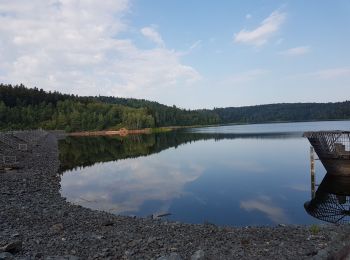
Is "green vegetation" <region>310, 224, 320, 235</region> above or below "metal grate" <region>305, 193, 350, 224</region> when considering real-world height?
above

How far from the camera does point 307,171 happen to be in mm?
47031

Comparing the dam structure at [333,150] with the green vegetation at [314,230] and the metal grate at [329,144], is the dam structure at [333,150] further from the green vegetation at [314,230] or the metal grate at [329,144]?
the green vegetation at [314,230]

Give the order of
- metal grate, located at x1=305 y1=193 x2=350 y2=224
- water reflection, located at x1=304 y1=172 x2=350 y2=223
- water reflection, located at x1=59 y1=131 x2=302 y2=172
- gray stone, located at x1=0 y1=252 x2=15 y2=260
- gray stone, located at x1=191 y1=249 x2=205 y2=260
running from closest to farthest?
gray stone, located at x1=0 y1=252 x2=15 y2=260 < gray stone, located at x1=191 y1=249 x2=205 y2=260 < metal grate, located at x1=305 y1=193 x2=350 y2=224 < water reflection, located at x1=304 y1=172 x2=350 y2=223 < water reflection, located at x1=59 y1=131 x2=302 y2=172

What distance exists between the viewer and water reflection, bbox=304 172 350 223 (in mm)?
25922

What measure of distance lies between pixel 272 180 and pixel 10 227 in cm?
3189

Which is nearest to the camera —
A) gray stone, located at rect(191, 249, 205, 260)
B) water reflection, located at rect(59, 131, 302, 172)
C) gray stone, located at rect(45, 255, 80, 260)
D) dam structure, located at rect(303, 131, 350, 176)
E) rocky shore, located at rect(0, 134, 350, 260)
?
gray stone, located at rect(45, 255, 80, 260)

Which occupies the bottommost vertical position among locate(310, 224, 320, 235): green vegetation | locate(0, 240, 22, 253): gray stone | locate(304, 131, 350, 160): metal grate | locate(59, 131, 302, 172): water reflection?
locate(59, 131, 302, 172): water reflection

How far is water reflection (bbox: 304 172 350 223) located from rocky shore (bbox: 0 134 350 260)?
783cm

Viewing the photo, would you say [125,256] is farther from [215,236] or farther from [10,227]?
[10,227]

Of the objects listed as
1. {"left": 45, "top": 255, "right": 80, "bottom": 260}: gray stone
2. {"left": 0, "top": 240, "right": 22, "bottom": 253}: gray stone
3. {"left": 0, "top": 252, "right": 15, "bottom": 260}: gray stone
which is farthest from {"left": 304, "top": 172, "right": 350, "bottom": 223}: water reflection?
{"left": 0, "top": 252, "right": 15, "bottom": 260}: gray stone

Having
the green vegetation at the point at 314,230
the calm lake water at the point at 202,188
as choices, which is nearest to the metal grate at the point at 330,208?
the calm lake water at the point at 202,188

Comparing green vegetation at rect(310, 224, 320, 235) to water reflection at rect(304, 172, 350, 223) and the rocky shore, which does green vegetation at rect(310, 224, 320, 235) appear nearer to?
the rocky shore

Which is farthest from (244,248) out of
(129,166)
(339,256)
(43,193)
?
(129,166)

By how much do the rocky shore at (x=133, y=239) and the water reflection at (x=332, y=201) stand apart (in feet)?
25.7
